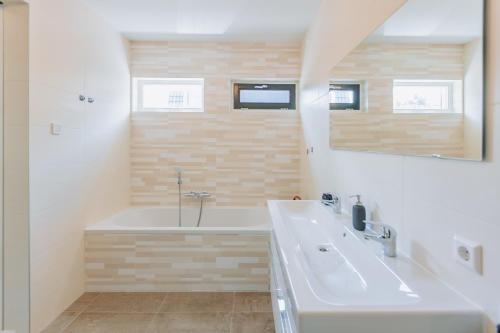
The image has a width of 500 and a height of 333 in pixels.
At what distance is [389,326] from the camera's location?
79 centimetres

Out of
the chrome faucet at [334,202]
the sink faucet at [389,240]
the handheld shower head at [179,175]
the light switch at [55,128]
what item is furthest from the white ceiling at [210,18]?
the sink faucet at [389,240]

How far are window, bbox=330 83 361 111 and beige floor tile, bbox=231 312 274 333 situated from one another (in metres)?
1.60

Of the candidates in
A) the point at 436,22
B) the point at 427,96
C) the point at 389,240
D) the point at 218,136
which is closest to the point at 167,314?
the point at 389,240

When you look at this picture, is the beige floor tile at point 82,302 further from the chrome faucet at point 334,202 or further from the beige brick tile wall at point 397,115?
the beige brick tile wall at point 397,115

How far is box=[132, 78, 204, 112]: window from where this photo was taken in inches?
149

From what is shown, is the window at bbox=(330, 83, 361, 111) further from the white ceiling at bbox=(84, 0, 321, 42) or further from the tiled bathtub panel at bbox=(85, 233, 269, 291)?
the tiled bathtub panel at bbox=(85, 233, 269, 291)

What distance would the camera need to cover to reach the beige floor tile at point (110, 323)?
2.13 meters

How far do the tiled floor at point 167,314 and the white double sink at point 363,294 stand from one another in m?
1.11

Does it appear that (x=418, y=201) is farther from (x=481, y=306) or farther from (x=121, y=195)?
(x=121, y=195)

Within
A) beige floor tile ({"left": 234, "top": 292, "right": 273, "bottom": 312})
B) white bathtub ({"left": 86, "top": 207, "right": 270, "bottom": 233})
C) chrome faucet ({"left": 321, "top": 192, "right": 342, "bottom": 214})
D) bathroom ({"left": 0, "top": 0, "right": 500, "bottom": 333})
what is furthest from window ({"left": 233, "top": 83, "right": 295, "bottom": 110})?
beige floor tile ({"left": 234, "top": 292, "right": 273, "bottom": 312})

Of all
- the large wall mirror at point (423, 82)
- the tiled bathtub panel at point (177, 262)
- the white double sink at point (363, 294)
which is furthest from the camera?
the tiled bathtub panel at point (177, 262)

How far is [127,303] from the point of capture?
2.50 m

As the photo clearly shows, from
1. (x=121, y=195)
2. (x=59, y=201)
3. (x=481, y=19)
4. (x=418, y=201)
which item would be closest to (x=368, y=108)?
(x=418, y=201)

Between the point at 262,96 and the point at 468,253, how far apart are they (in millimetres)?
3169
